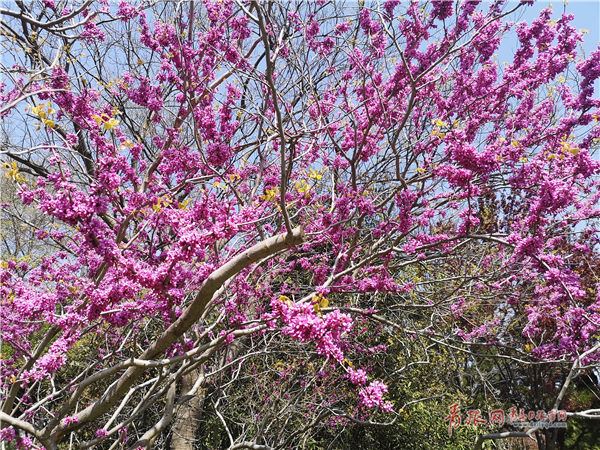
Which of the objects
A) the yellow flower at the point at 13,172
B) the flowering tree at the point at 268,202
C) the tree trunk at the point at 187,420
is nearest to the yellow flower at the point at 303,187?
the flowering tree at the point at 268,202

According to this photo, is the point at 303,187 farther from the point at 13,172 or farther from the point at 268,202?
A: the point at 13,172

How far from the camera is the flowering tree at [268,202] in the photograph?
300 cm

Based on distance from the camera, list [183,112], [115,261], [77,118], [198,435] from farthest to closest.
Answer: [198,435], [183,112], [77,118], [115,261]

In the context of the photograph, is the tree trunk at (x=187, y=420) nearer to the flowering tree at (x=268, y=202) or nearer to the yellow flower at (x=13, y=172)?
the flowering tree at (x=268, y=202)

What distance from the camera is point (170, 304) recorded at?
298 cm

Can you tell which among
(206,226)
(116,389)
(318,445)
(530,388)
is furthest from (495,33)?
(530,388)

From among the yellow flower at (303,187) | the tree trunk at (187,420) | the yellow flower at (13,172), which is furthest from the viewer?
the tree trunk at (187,420)

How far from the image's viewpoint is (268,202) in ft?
14.5

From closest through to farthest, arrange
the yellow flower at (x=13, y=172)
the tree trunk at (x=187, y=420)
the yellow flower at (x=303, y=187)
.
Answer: the yellow flower at (x=13, y=172), the yellow flower at (x=303, y=187), the tree trunk at (x=187, y=420)

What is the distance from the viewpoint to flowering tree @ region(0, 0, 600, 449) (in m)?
3.00

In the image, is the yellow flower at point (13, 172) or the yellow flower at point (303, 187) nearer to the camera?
the yellow flower at point (13, 172)

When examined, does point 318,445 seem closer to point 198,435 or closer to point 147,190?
point 198,435

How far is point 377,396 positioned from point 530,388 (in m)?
8.87

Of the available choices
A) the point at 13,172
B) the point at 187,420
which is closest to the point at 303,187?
the point at 13,172
